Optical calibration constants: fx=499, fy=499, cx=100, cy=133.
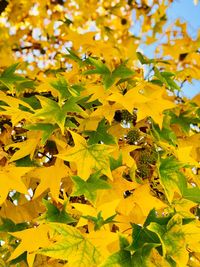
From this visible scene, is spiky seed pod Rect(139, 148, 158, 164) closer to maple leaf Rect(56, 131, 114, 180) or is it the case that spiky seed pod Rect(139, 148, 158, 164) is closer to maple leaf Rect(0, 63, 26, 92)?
maple leaf Rect(56, 131, 114, 180)

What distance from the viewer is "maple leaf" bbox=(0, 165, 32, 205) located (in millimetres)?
1236

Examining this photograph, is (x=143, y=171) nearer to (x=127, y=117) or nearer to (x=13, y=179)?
(x=127, y=117)

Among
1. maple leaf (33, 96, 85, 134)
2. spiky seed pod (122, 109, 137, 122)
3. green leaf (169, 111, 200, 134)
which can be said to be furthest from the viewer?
green leaf (169, 111, 200, 134)

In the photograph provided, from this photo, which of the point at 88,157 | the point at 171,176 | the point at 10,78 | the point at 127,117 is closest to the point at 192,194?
the point at 171,176

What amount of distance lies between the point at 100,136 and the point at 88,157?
17cm

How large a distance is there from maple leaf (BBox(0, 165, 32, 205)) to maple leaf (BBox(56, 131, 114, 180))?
0.35 ft

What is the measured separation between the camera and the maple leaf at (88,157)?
4.09 ft

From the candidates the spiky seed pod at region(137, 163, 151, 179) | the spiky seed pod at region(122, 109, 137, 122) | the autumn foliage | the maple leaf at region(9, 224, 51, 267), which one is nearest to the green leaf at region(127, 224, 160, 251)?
the autumn foliage

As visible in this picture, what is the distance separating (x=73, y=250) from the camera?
1077mm

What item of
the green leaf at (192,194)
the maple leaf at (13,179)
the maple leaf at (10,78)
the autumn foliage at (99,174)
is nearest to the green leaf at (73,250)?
the autumn foliage at (99,174)

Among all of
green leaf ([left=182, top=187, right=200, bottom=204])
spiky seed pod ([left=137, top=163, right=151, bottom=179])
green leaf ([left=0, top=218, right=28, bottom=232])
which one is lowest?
green leaf ([left=0, top=218, right=28, bottom=232])

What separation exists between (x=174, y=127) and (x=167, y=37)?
1.32m

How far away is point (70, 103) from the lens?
1359 mm

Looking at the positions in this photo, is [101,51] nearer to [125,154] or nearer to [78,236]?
[125,154]
